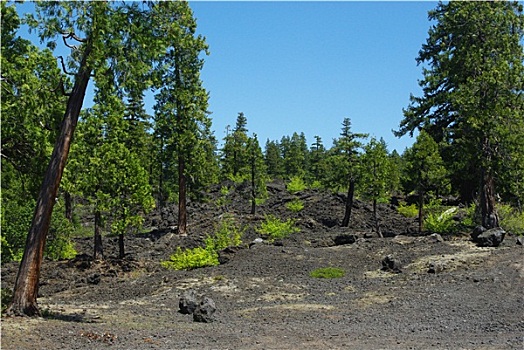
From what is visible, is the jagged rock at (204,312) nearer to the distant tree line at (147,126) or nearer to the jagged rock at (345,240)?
the distant tree line at (147,126)

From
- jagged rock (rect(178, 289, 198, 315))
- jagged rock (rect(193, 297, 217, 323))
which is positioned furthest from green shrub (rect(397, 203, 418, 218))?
jagged rock (rect(193, 297, 217, 323))

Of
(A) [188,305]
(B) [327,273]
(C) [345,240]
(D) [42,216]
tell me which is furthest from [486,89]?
(D) [42,216]

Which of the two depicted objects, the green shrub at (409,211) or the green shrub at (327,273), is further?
the green shrub at (409,211)

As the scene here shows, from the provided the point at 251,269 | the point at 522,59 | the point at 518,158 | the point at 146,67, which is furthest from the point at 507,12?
the point at 146,67

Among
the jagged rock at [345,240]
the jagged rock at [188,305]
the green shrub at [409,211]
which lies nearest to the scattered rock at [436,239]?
the jagged rock at [345,240]

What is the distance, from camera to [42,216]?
10.8 metres

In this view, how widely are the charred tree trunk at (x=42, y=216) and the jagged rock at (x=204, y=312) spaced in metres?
3.32

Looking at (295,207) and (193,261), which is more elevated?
(295,207)

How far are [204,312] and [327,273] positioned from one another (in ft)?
24.2

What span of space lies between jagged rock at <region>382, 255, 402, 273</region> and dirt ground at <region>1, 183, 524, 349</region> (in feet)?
0.85

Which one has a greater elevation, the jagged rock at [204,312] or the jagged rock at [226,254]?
the jagged rock at [226,254]

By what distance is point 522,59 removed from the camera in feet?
82.1

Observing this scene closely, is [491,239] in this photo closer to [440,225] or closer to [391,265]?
[391,265]

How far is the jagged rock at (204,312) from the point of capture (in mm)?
11906
